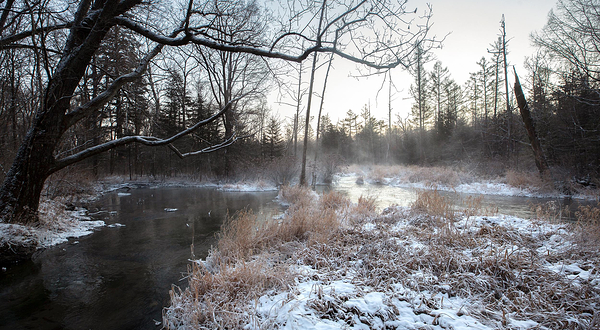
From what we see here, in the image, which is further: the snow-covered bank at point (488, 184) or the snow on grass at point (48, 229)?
the snow-covered bank at point (488, 184)

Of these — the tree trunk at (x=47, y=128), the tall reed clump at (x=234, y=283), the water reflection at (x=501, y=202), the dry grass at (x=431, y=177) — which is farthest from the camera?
the dry grass at (x=431, y=177)

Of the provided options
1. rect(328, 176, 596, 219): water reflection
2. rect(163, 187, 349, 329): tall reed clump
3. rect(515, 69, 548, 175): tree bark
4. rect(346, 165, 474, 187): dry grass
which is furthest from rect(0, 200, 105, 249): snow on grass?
rect(515, 69, 548, 175): tree bark

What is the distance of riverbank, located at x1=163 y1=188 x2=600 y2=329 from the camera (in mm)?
2309

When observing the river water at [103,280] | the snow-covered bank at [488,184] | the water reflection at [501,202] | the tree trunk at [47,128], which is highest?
the tree trunk at [47,128]

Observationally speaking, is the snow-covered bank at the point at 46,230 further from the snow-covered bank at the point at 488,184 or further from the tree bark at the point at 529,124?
the tree bark at the point at 529,124

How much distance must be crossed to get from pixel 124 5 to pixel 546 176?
17799 millimetres

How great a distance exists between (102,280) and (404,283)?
Answer: 4.66 metres

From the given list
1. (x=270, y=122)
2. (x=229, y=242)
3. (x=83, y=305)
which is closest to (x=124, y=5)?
(x=229, y=242)

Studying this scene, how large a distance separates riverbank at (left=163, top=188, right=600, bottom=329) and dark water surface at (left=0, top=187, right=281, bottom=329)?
2.25 ft

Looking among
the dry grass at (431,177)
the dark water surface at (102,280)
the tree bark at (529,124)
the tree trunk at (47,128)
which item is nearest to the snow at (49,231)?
the tree trunk at (47,128)

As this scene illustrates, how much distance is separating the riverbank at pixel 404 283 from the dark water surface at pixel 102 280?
687mm

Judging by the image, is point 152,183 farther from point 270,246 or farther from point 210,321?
point 210,321

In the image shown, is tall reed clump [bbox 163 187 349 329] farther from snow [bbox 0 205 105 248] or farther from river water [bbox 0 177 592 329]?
snow [bbox 0 205 105 248]

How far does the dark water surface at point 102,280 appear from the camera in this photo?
3047 millimetres
